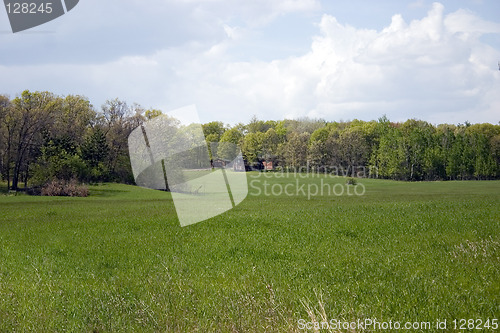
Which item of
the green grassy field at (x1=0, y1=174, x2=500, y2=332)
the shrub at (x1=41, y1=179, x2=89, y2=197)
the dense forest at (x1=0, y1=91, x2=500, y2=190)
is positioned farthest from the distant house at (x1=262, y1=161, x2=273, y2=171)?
the green grassy field at (x1=0, y1=174, x2=500, y2=332)

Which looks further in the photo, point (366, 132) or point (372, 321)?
point (366, 132)

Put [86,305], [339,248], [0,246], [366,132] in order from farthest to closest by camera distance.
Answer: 1. [366,132]
2. [0,246]
3. [339,248]
4. [86,305]

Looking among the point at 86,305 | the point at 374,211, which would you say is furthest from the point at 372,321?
the point at 374,211

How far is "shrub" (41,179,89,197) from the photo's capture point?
48.6 m

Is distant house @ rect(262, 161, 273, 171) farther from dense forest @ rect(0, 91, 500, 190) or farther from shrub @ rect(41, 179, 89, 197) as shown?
shrub @ rect(41, 179, 89, 197)

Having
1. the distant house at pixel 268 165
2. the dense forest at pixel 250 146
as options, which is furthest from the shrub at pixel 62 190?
the distant house at pixel 268 165

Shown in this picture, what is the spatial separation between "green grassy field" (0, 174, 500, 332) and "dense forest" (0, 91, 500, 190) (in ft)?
124

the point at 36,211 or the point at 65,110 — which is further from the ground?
the point at 65,110

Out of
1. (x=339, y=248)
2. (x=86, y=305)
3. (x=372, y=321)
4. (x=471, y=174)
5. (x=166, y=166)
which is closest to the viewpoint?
(x=372, y=321)

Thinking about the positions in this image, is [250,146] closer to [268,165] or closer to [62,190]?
[268,165]

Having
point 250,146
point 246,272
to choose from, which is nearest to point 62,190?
point 246,272

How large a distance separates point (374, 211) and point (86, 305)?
1977 centimetres

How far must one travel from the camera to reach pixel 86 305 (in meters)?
9.91

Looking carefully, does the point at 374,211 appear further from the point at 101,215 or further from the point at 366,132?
the point at 366,132
